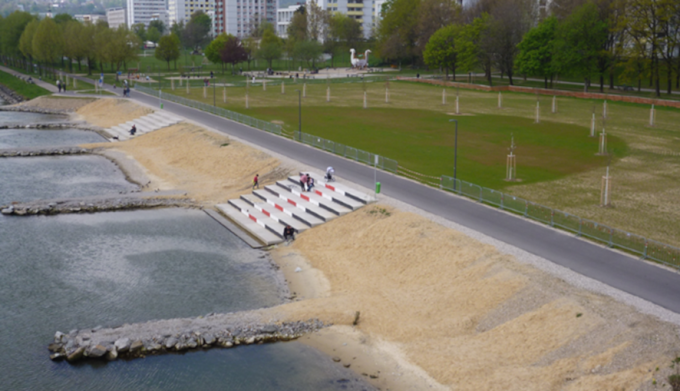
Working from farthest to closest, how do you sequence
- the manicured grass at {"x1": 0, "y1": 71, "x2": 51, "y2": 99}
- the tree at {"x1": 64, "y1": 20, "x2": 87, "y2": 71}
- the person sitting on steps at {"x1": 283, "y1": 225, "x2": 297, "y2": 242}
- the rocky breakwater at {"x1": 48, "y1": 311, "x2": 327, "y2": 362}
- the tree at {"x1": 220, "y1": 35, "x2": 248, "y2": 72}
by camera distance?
the tree at {"x1": 220, "y1": 35, "x2": 248, "y2": 72} < the tree at {"x1": 64, "y1": 20, "x2": 87, "y2": 71} < the manicured grass at {"x1": 0, "y1": 71, "x2": 51, "y2": 99} < the person sitting on steps at {"x1": 283, "y1": 225, "x2": 297, "y2": 242} < the rocky breakwater at {"x1": 48, "y1": 311, "x2": 327, "y2": 362}

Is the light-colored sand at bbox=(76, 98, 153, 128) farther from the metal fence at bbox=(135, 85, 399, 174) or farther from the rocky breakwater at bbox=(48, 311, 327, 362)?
the rocky breakwater at bbox=(48, 311, 327, 362)

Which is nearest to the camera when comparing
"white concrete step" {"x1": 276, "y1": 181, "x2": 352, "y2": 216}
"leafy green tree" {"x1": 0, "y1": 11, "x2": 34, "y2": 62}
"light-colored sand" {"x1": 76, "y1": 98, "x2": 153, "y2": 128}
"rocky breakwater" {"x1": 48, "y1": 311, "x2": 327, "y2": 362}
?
"rocky breakwater" {"x1": 48, "y1": 311, "x2": 327, "y2": 362}

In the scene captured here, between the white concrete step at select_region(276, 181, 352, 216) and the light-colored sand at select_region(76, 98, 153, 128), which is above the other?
the light-colored sand at select_region(76, 98, 153, 128)

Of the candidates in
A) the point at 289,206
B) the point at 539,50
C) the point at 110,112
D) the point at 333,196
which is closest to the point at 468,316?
the point at 333,196

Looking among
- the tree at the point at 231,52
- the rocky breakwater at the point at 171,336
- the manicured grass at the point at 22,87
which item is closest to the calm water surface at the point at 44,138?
the manicured grass at the point at 22,87

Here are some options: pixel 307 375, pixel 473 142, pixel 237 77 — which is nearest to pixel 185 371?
pixel 307 375

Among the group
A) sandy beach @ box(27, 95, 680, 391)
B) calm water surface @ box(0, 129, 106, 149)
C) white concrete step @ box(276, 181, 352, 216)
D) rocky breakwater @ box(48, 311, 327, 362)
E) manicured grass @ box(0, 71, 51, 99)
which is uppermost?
manicured grass @ box(0, 71, 51, 99)

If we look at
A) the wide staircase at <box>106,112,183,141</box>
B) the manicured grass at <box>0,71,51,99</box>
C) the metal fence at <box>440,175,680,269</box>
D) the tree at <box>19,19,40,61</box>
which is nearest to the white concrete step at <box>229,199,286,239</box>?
the metal fence at <box>440,175,680,269</box>

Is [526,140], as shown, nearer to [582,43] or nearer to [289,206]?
[289,206]
